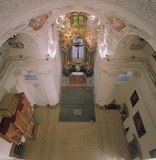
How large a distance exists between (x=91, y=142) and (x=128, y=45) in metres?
5.27

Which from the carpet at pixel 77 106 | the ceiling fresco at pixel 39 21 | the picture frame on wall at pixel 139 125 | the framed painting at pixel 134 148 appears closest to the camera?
the ceiling fresco at pixel 39 21

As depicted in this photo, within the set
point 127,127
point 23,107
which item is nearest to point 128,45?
point 127,127

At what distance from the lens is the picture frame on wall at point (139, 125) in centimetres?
711

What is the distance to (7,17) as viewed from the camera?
3355 mm

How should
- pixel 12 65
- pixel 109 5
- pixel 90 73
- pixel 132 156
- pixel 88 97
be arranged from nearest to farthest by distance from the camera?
pixel 109 5 < pixel 12 65 < pixel 132 156 < pixel 88 97 < pixel 90 73

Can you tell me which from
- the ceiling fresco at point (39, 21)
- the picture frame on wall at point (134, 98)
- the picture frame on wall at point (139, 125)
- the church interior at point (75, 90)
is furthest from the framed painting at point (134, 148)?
the ceiling fresco at point (39, 21)

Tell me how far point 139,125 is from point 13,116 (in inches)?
217

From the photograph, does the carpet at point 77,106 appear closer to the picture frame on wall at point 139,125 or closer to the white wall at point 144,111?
the white wall at point 144,111

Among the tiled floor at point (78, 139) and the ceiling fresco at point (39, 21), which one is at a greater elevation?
the ceiling fresco at point (39, 21)

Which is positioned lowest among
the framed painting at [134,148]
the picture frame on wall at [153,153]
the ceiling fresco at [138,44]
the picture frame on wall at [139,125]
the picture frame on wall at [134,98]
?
the picture frame on wall at [153,153]

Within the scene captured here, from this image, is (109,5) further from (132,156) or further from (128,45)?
(132,156)

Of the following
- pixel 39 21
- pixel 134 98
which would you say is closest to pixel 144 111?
pixel 134 98

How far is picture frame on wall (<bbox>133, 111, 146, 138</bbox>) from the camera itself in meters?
7.11

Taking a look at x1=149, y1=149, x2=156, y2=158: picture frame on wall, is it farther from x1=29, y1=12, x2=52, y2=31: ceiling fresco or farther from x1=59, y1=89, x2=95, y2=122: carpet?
x1=29, y1=12, x2=52, y2=31: ceiling fresco
